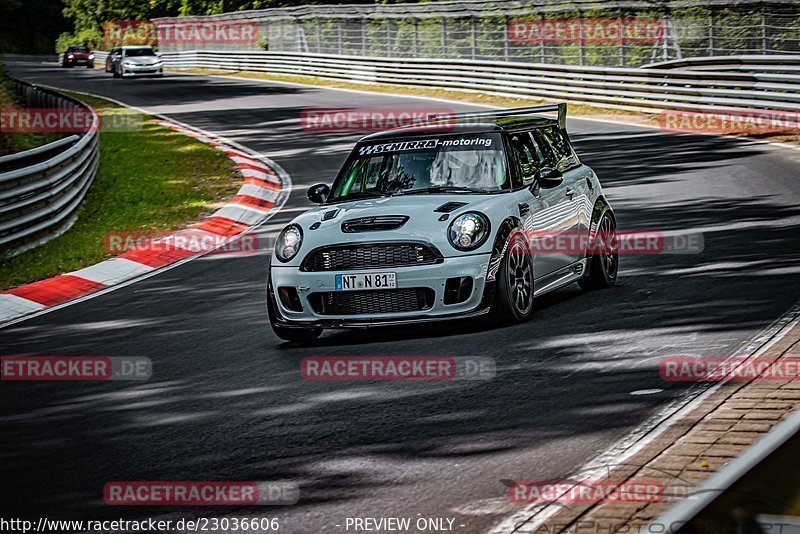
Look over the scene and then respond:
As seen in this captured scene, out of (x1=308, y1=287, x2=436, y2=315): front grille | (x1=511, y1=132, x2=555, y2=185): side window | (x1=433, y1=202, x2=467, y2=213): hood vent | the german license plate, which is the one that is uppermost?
(x1=511, y1=132, x2=555, y2=185): side window

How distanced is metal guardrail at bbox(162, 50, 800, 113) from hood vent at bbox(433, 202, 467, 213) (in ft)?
54.2

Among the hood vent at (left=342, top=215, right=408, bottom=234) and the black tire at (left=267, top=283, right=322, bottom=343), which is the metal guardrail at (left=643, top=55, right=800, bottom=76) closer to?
the hood vent at (left=342, top=215, right=408, bottom=234)

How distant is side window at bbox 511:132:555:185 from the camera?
932cm

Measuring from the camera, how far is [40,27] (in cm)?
10681

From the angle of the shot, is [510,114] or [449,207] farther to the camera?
[510,114]

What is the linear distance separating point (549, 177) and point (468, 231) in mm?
1119

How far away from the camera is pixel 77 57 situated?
70.3m

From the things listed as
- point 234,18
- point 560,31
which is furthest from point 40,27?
point 560,31

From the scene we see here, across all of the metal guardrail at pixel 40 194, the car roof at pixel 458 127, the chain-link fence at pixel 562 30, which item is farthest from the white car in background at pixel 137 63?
the car roof at pixel 458 127

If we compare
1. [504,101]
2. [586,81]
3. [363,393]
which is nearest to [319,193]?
[363,393]

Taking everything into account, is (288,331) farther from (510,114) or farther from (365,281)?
(510,114)

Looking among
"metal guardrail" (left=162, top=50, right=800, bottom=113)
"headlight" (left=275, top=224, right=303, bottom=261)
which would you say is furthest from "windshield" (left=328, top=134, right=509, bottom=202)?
"metal guardrail" (left=162, top=50, right=800, bottom=113)

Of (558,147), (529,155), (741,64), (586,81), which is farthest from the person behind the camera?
(586,81)

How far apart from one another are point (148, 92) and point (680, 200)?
29381 mm
